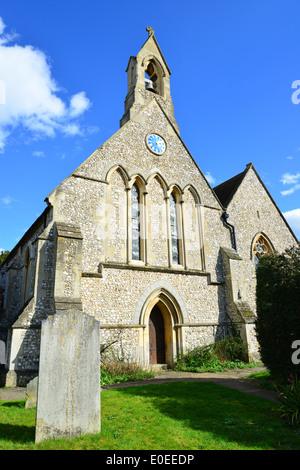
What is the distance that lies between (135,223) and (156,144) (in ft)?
14.2

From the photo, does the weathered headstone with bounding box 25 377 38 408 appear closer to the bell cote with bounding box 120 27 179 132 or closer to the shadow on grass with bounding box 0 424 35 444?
the shadow on grass with bounding box 0 424 35 444

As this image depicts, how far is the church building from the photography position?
10.9m

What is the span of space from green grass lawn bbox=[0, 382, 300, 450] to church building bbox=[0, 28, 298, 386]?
3.74m

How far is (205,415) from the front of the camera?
6.26m

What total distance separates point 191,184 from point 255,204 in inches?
206

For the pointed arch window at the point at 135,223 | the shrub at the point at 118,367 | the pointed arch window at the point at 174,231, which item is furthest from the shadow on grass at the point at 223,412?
the pointed arch window at the point at 174,231

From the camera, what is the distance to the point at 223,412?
642 cm

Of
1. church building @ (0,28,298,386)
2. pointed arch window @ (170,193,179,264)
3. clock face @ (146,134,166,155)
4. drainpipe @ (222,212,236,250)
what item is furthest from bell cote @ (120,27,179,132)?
drainpipe @ (222,212,236,250)

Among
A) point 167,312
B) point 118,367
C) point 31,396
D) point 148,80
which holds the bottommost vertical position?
point 31,396

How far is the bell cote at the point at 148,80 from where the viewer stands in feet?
53.1

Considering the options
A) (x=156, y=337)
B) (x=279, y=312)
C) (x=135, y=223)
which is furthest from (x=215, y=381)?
(x=135, y=223)

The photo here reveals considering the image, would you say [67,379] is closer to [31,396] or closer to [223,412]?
[31,396]

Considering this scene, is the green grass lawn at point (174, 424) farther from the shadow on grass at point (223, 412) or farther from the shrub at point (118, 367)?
the shrub at point (118, 367)

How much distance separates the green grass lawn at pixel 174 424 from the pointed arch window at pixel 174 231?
6969 millimetres
